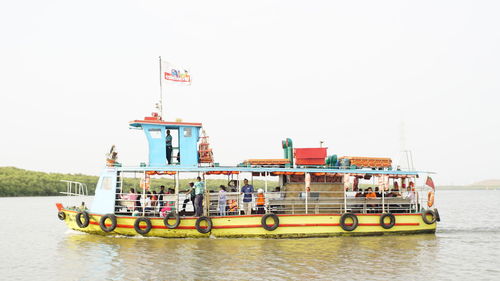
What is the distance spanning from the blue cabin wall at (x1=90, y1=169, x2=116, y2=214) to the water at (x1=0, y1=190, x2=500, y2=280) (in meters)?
1.34

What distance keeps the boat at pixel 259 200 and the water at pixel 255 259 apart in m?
0.54

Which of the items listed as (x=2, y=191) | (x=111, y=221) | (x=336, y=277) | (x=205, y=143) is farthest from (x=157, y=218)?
(x=2, y=191)

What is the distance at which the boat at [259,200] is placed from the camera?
18.7 metres

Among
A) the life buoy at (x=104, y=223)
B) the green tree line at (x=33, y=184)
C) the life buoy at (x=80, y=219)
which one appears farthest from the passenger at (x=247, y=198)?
the green tree line at (x=33, y=184)

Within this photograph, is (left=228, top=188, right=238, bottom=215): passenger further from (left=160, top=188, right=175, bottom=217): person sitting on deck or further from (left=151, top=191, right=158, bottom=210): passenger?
(left=151, top=191, right=158, bottom=210): passenger

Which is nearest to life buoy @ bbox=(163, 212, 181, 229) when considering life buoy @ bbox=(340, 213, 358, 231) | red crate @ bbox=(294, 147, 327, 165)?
red crate @ bbox=(294, 147, 327, 165)

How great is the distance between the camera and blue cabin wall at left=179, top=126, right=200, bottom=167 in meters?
19.6

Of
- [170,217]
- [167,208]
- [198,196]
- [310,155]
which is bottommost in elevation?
[170,217]

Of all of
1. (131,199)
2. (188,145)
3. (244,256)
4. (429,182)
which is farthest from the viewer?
(429,182)

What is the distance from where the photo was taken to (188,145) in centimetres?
1970

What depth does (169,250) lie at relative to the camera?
1697 centimetres

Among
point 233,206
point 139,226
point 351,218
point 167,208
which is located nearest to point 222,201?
point 233,206

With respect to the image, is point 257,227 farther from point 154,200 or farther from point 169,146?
point 169,146

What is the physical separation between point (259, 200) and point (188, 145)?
3731 millimetres
